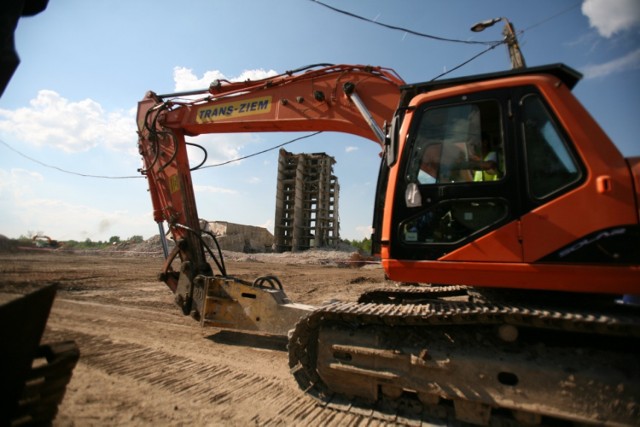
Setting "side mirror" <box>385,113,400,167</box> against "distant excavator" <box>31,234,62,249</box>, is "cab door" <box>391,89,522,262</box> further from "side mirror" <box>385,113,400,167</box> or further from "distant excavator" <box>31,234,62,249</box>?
"distant excavator" <box>31,234,62,249</box>

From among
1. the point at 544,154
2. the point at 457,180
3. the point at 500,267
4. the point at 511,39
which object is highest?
the point at 511,39

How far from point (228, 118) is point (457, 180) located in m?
3.88

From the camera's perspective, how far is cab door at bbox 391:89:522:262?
2600mm

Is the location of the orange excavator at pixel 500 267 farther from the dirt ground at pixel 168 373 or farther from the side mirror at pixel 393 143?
the dirt ground at pixel 168 373

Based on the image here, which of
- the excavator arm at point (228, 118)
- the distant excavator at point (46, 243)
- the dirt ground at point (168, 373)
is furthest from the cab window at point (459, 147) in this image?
the distant excavator at point (46, 243)

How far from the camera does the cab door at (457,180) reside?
2.60 m

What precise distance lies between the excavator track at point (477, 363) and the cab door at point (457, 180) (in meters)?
0.55

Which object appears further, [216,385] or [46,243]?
[46,243]

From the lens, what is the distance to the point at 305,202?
85.4ft

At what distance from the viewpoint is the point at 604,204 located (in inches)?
89.4

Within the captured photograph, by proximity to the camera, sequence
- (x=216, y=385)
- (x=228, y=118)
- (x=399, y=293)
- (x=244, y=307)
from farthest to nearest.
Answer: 1. (x=228, y=118)
2. (x=244, y=307)
3. (x=399, y=293)
4. (x=216, y=385)

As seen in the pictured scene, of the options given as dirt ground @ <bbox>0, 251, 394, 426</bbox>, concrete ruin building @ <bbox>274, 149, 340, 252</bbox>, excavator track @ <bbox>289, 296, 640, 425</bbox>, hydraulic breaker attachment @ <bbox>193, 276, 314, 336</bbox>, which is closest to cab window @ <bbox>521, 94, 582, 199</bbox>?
excavator track @ <bbox>289, 296, 640, 425</bbox>

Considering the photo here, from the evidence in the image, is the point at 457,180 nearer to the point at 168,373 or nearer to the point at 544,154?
the point at 544,154

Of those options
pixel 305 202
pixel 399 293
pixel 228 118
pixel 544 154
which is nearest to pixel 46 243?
pixel 305 202
